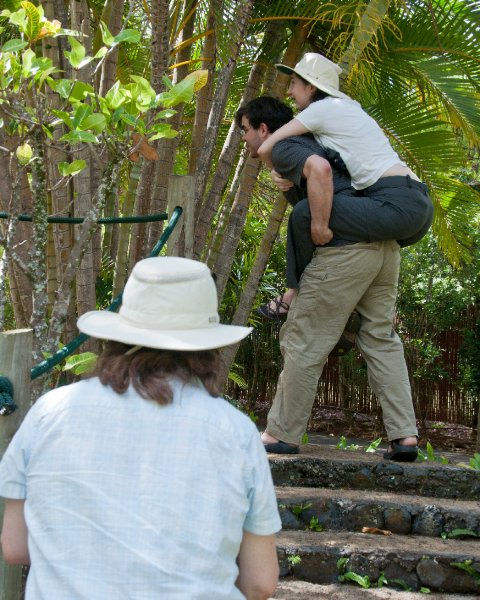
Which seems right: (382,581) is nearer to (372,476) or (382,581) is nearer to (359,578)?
(359,578)

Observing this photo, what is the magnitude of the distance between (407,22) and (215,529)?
5.30 metres

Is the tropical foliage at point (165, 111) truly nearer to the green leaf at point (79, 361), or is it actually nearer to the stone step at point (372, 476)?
the green leaf at point (79, 361)

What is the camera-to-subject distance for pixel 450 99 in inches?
259

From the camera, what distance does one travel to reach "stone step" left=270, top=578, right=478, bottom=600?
12.0 feet

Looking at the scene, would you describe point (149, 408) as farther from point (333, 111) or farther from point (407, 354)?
point (407, 354)

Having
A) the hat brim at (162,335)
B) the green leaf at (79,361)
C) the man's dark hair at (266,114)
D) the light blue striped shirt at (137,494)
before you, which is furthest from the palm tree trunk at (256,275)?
the light blue striped shirt at (137,494)

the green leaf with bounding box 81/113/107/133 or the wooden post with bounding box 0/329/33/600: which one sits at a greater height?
the green leaf with bounding box 81/113/107/133

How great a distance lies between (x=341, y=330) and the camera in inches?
171

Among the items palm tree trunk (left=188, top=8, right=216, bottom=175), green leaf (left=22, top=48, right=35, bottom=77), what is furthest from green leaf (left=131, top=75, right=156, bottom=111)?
palm tree trunk (left=188, top=8, right=216, bottom=175)

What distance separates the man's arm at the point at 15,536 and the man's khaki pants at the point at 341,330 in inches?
97.7

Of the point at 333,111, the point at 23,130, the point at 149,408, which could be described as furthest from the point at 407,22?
the point at 149,408

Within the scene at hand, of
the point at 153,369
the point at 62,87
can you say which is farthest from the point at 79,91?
the point at 153,369

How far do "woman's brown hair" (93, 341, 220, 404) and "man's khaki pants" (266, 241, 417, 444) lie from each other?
7.61ft

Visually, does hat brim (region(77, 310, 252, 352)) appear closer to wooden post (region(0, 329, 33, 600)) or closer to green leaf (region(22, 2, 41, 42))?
wooden post (region(0, 329, 33, 600))
